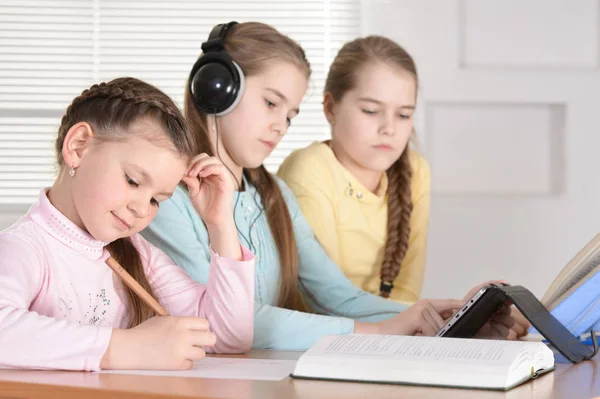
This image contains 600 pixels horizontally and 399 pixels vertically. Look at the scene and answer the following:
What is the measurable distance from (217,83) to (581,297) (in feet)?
2.42

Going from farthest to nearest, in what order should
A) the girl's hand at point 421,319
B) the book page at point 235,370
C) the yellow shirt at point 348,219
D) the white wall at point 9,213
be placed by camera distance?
the white wall at point 9,213
the yellow shirt at point 348,219
the girl's hand at point 421,319
the book page at point 235,370

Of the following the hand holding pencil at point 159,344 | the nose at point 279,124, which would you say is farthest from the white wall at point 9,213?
the hand holding pencil at point 159,344

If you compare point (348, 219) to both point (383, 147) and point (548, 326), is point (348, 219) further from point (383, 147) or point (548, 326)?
point (548, 326)

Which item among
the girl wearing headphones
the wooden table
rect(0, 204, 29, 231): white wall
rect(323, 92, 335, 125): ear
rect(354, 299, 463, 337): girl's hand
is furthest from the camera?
rect(0, 204, 29, 231): white wall

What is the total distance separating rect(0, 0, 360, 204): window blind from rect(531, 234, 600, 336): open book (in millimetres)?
1241

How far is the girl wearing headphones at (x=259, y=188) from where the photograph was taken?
63.4 inches

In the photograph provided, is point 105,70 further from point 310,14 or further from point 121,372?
point 121,372

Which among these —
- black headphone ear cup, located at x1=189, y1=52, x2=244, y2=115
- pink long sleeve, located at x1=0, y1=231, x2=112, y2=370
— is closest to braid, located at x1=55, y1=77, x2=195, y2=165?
pink long sleeve, located at x1=0, y1=231, x2=112, y2=370

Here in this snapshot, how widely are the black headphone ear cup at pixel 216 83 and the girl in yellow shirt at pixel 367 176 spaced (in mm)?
377

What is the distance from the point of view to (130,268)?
4.31ft

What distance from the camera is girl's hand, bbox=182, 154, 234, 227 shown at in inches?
51.6

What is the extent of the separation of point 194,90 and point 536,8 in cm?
124

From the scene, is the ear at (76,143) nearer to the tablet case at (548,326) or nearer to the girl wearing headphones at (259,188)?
the girl wearing headphones at (259,188)

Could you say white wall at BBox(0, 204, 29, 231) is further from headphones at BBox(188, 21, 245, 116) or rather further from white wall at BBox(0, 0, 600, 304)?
headphones at BBox(188, 21, 245, 116)
